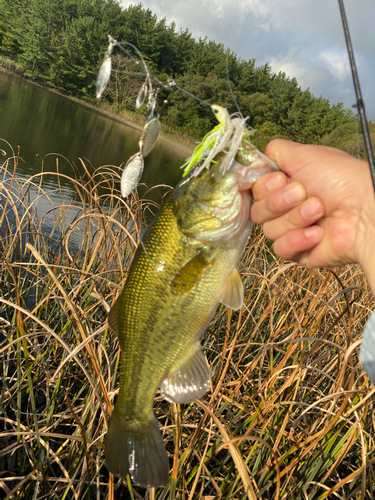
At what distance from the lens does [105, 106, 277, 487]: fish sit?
4.85ft

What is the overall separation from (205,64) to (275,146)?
45.7m

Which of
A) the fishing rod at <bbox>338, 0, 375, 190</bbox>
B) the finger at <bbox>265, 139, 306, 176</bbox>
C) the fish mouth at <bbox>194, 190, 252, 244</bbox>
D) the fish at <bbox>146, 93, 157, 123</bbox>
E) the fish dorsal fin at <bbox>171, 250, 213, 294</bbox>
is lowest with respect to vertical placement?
the fish dorsal fin at <bbox>171, 250, 213, 294</bbox>

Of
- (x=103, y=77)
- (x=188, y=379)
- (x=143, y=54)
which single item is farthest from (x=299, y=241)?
(x=143, y=54)

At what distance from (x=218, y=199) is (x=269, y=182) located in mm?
252

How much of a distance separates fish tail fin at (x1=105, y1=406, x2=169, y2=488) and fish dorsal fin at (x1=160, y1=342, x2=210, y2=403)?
16 cm

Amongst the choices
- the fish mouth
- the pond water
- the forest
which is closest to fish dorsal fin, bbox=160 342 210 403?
the fish mouth

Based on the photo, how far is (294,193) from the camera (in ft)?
5.05

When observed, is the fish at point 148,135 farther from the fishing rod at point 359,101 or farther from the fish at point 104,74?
the fishing rod at point 359,101

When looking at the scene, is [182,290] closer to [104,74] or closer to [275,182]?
[275,182]

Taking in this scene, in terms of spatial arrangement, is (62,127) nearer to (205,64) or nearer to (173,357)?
(173,357)

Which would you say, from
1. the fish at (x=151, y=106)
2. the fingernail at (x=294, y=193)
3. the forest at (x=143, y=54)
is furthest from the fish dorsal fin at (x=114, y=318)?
the forest at (x=143, y=54)

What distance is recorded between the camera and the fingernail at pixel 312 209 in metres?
1.52

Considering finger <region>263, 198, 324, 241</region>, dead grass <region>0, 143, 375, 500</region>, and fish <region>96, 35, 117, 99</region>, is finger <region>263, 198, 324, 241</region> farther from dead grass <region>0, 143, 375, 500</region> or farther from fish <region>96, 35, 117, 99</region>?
fish <region>96, 35, 117, 99</region>

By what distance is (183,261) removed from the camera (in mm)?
1513
